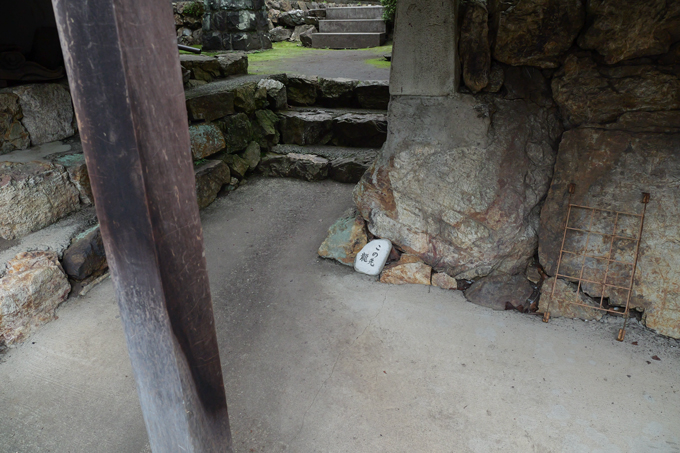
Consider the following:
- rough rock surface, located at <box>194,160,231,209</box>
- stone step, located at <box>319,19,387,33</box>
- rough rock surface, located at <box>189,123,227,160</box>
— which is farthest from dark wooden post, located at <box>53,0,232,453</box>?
stone step, located at <box>319,19,387,33</box>

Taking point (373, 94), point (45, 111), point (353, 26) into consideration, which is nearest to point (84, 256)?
point (45, 111)

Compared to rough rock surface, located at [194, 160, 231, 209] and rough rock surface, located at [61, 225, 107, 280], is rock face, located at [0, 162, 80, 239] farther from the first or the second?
rough rock surface, located at [194, 160, 231, 209]

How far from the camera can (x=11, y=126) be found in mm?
3078

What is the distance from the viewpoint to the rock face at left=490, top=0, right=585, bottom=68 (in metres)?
2.58

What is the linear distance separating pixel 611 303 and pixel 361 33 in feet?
→ 23.0

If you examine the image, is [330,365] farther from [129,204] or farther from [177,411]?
[129,204]

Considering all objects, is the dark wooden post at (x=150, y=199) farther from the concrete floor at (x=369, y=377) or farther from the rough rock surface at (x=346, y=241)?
the rough rock surface at (x=346, y=241)

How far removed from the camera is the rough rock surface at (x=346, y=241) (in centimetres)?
354

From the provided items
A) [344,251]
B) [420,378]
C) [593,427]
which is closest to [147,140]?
[420,378]

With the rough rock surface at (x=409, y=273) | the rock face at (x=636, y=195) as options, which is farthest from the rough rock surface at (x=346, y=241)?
the rock face at (x=636, y=195)

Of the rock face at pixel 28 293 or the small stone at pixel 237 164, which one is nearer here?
the rock face at pixel 28 293

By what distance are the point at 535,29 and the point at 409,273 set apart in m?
1.80

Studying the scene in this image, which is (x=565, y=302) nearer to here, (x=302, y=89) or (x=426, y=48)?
(x=426, y=48)

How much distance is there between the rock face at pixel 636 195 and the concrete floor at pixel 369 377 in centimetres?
21
